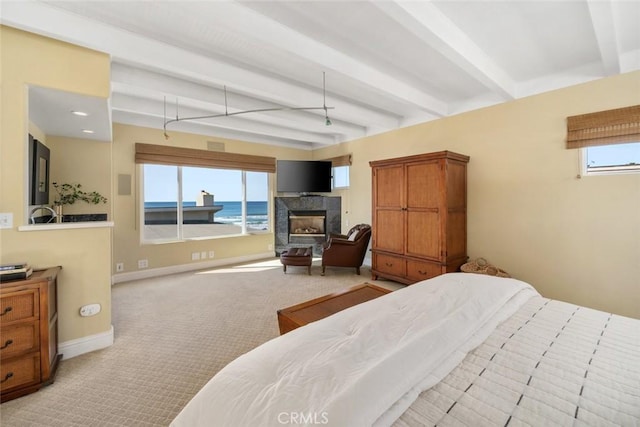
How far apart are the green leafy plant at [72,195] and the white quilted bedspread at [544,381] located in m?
4.51

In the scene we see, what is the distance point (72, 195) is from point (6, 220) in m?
1.88

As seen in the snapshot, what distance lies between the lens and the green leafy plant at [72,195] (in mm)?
3459

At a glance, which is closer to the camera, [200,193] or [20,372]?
[20,372]

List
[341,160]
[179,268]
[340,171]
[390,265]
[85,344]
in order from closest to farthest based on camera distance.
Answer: [85,344], [390,265], [179,268], [341,160], [340,171]

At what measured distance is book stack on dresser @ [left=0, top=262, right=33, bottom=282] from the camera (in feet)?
5.82

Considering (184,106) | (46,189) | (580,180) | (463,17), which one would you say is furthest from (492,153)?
(46,189)

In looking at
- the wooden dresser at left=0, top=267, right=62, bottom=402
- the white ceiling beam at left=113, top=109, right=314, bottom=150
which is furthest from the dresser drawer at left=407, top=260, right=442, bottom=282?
the white ceiling beam at left=113, top=109, right=314, bottom=150

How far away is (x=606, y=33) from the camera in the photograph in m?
Answer: 2.18

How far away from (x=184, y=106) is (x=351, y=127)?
117 inches

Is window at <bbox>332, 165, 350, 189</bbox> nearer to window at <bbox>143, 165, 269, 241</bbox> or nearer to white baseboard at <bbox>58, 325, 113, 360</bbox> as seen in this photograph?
window at <bbox>143, 165, 269, 241</bbox>

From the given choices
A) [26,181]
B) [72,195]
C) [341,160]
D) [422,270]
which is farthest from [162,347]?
[341,160]

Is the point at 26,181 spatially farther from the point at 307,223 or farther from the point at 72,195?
the point at 307,223

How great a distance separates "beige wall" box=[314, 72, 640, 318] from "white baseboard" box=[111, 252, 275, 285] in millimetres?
4283

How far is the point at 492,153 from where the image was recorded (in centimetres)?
367
